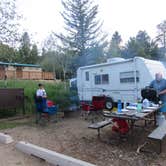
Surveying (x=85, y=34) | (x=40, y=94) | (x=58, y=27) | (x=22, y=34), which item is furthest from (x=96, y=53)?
(x=40, y=94)

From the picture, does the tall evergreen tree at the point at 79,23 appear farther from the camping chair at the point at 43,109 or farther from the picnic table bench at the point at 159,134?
the picnic table bench at the point at 159,134

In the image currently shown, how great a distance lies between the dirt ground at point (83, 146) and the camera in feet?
11.4

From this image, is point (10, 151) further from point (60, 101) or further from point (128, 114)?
point (60, 101)

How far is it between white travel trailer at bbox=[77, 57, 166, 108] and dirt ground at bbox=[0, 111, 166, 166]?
284 cm

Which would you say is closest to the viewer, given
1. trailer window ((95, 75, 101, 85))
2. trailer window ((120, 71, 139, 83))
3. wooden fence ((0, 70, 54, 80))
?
trailer window ((120, 71, 139, 83))

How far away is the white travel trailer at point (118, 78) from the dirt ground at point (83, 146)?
9.31 ft

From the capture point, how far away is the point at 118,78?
8.79 m

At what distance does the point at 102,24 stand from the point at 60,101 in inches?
697

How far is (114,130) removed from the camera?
15.8 ft

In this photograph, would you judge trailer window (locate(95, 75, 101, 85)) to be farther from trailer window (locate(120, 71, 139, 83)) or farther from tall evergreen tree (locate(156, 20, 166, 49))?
tall evergreen tree (locate(156, 20, 166, 49))

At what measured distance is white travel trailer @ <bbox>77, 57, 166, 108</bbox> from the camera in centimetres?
803

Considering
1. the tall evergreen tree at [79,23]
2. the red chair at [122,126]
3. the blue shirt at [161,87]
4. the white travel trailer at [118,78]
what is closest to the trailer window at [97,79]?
the white travel trailer at [118,78]

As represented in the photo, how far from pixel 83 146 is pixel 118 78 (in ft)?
16.6

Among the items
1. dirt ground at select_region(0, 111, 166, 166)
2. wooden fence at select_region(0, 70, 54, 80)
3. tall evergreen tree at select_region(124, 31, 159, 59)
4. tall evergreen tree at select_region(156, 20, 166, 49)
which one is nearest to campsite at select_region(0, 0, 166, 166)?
dirt ground at select_region(0, 111, 166, 166)
